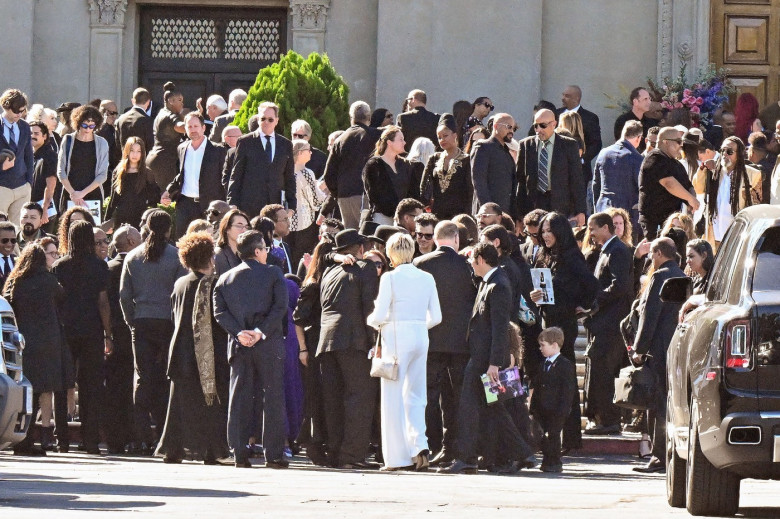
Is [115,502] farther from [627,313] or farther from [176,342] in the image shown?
[627,313]

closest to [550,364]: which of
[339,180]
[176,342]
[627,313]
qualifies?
[627,313]

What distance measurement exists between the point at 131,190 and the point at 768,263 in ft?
38.8

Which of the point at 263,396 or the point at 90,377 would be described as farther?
the point at 90,377

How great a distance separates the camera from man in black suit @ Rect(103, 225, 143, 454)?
17.2 m

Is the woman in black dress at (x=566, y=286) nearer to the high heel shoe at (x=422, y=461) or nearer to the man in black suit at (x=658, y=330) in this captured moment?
the man in black suit at (x=658, y=330)

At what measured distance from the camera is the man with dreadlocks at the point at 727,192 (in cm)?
1891

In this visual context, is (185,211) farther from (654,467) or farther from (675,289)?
(675,289)

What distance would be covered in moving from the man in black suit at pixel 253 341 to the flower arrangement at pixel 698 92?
32.5ft

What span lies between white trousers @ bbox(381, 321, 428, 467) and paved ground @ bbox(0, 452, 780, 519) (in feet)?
1.84

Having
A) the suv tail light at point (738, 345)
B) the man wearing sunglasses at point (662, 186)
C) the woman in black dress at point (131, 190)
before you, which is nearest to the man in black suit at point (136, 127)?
the woman in black dress at point (131, 190)

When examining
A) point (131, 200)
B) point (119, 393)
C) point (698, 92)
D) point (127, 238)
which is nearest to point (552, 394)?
point (119, 393)

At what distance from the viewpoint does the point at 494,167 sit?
1894 centimetres

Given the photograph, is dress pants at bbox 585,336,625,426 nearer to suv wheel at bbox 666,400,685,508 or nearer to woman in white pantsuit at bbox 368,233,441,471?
woman in white pantsuit at bbox 368,233,441,471

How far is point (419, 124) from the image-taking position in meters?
21.8
